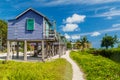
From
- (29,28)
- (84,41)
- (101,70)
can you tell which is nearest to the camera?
(101,70)

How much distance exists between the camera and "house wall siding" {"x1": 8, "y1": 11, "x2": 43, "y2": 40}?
35312 millimetres

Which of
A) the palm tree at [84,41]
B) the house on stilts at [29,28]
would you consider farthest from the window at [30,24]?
the palm tree at [84,41]

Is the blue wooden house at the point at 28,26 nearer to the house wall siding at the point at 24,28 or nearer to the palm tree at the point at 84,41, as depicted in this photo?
the house wall siding at the point at 24,28

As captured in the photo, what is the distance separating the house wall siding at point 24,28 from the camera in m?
35.3

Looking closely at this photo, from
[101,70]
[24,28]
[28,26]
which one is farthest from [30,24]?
[101,70]

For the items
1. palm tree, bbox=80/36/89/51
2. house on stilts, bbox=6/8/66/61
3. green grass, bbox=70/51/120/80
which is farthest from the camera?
palm tree, bbox=80/36/89/51

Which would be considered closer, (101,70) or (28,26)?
(101,70)

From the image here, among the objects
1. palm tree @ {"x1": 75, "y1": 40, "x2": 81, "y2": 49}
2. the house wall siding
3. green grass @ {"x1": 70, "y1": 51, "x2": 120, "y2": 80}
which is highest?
the house wall siding

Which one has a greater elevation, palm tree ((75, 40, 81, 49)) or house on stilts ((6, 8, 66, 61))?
house on stilts ((6, 8, 66, 61))

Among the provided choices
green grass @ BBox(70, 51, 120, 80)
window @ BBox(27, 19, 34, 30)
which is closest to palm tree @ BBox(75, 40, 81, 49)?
window @ BBox(27, 19, 34, 30)

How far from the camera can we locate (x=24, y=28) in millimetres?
35750

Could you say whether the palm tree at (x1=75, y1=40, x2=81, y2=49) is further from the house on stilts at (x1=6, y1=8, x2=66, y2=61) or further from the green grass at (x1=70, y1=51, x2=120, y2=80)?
the green grass at (x1=70, y1=51, x2=120, y2=80)

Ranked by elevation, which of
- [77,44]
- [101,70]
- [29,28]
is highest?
[29,28]

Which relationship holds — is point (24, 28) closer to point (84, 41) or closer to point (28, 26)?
point (28, 26)
